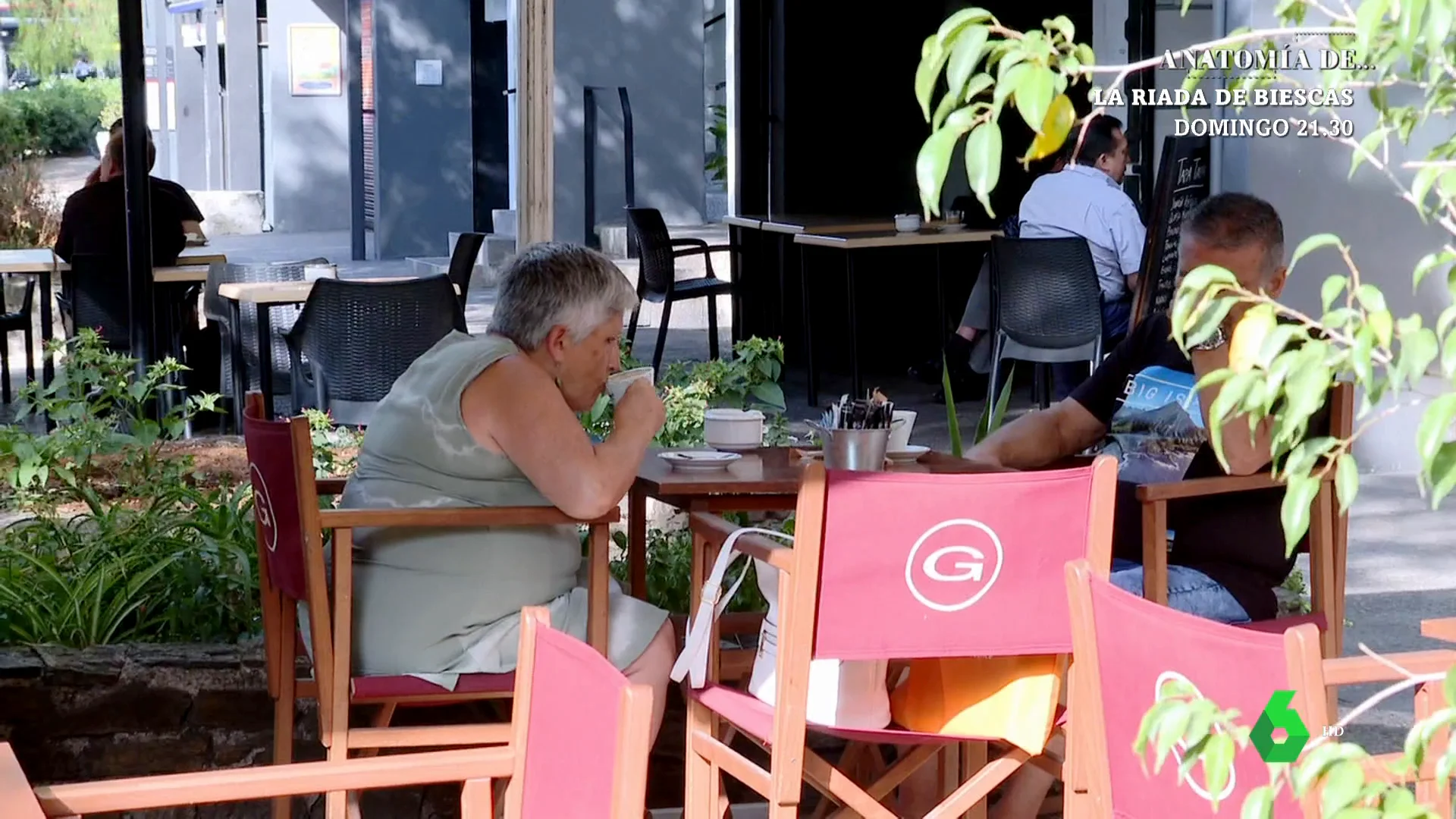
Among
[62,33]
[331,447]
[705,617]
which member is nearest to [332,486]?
[705,617]

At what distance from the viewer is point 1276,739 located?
125 cm

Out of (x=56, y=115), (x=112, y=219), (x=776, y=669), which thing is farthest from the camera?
(x=56, y=115)

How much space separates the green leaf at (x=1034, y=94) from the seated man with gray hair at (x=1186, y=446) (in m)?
1.83

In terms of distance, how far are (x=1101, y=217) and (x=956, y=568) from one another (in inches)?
187

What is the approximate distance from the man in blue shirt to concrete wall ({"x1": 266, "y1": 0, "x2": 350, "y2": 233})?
12.7 m

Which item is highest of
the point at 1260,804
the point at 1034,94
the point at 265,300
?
the point at 1034,94

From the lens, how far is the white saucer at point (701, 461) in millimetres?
3066

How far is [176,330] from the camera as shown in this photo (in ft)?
Result: 25.1

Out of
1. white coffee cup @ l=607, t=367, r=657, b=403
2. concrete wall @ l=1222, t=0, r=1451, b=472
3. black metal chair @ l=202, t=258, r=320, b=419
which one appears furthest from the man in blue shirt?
white coffee cup @ l=607, t=367, r=657, b=403

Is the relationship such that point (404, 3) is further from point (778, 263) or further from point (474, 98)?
Result: point (778, 263)

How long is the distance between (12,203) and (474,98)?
7677 millimetres

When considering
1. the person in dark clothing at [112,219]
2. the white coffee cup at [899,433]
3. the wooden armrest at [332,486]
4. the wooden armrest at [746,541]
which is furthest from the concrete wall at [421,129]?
the wooden armrest at [746,541]

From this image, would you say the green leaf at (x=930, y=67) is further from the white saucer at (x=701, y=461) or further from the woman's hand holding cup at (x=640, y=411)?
the white saucer at (x=701, y=461)

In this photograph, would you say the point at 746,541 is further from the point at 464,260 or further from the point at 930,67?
the point at 464,260
